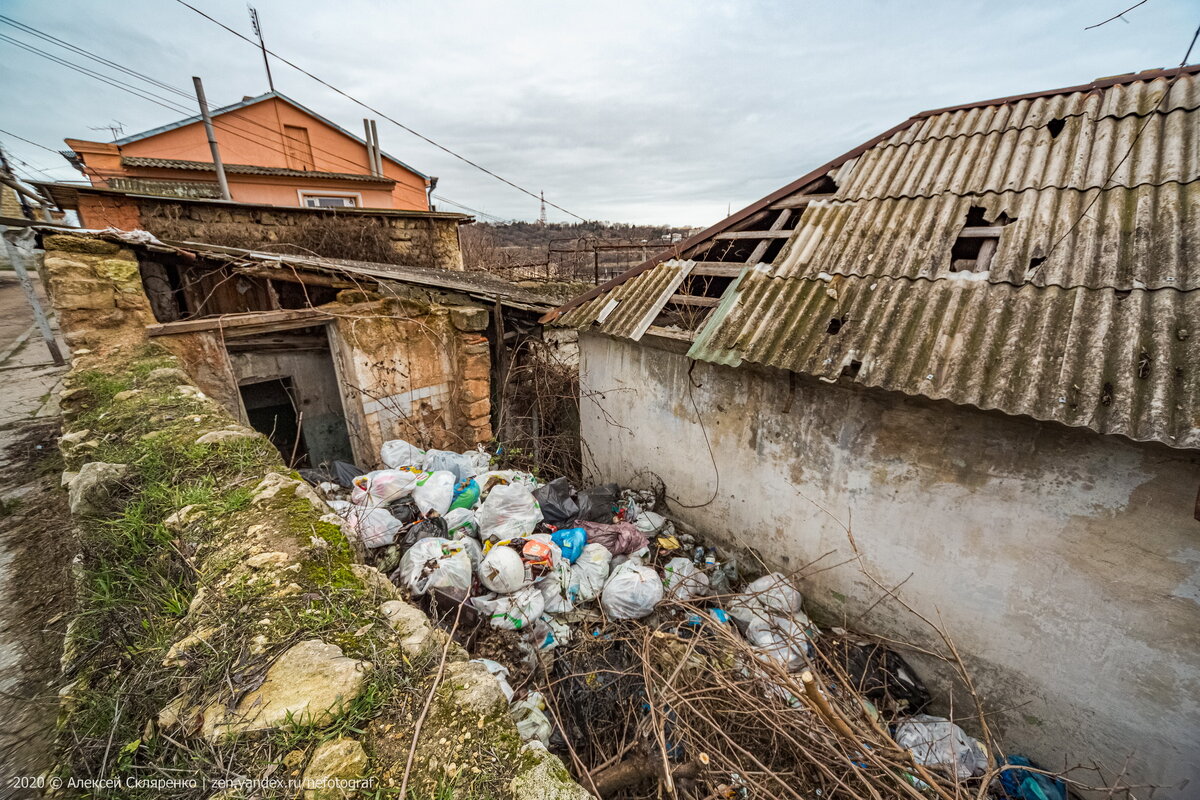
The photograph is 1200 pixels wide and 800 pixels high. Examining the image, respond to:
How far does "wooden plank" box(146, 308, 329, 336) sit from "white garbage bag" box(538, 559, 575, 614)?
14.1 ft

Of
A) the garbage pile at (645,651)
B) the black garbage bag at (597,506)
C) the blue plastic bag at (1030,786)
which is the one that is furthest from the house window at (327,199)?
the blue plastic bag at (1030,786)

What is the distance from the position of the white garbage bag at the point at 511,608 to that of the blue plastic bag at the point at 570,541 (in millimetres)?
585

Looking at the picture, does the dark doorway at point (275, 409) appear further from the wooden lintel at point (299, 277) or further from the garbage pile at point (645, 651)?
the garbage pile at point (645, 651)

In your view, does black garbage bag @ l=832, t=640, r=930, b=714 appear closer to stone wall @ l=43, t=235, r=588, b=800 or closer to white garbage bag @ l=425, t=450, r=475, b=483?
stone wall @ l=43, t=235, r=588, b=800

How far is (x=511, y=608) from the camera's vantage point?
3.38 m

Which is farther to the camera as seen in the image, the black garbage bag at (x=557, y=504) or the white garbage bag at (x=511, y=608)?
the black garbage bag at (x=557, y=504)

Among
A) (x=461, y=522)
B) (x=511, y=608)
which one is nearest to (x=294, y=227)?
(x=461, y=522)

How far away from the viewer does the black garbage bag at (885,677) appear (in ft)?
11.2

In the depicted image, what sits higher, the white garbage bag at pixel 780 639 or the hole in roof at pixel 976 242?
the hole in roof at pixel 976 242

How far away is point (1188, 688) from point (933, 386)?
225cm

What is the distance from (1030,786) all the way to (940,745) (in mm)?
578

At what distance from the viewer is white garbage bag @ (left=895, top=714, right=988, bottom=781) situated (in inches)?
117

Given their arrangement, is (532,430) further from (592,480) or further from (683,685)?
(683,685)

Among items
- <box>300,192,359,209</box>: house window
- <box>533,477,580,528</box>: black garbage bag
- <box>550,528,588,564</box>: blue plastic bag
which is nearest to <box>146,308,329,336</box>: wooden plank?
<box>533,477,580,528</box>: black garbage bag
